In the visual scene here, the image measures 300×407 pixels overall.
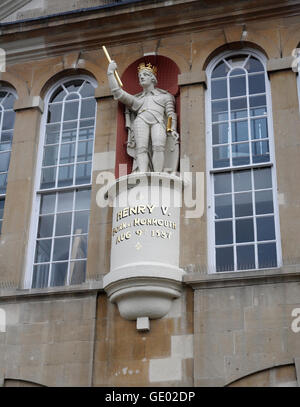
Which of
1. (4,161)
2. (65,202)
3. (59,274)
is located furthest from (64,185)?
(59,274)

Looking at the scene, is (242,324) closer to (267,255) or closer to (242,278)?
(242,278)

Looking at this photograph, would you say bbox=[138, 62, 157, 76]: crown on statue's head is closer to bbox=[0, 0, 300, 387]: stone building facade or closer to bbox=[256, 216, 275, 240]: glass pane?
bbox=[0, 0, 300, 387]: stone building facade

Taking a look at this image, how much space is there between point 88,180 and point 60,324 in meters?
2.96

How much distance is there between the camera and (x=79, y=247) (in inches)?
568

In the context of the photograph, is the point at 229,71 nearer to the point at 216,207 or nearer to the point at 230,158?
the point at 230,158

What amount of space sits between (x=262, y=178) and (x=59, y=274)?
393 centimetres

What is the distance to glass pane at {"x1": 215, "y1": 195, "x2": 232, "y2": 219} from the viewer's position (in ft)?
46.1

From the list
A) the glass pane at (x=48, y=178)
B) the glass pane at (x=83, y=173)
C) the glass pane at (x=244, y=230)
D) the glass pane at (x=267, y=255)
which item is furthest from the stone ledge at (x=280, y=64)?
the glass pane at (x=48, y=178)

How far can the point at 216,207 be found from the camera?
1416 cm

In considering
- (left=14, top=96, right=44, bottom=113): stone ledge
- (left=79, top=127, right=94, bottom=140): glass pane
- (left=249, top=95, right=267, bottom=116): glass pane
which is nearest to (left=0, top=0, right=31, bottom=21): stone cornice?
(left=14, top=96, right=44, bottom=113): stone ledge

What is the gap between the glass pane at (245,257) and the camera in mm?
13422

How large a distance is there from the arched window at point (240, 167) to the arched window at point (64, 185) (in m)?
2.36

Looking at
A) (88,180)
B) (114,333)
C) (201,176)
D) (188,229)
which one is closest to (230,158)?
(201,176)

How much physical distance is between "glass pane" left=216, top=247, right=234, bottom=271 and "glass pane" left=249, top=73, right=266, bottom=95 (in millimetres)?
3196
